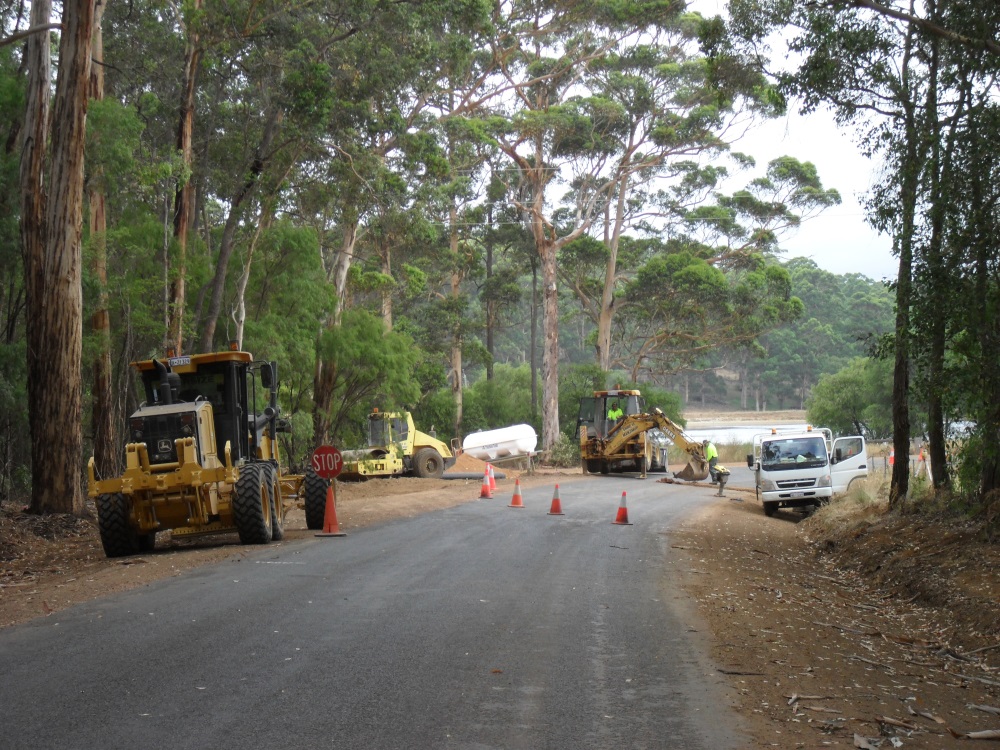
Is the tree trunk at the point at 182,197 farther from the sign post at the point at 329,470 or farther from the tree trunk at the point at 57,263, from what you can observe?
the sign post at the point at 329,470

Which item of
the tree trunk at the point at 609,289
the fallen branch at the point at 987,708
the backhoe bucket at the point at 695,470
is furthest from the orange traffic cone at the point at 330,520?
the tree trunk at the point at 609,289

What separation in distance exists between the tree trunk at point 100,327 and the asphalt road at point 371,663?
954 cm

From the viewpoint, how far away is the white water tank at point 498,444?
143 feet

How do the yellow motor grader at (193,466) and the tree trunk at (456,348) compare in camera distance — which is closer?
the yellow motor grader at (193,466)

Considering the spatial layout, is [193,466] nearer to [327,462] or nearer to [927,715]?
[327,462]

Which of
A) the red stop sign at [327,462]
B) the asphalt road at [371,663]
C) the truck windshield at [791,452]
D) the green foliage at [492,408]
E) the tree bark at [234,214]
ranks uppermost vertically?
the tree bark at [234,214]

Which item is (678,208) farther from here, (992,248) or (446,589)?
(446,589)

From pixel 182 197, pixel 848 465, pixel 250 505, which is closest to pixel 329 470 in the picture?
pixel 250 505

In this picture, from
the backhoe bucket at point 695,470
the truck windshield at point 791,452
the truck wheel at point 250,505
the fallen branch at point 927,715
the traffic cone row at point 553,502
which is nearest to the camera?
the fallen branch at point 927,715

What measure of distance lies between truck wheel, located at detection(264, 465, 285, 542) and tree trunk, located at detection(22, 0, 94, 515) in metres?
4.13

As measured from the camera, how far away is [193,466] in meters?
14.5

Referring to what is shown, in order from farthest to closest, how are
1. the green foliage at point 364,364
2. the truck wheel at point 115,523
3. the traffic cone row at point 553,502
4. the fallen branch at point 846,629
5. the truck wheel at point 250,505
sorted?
1. the green foliage at point 364,364
2. the traffic cone row at point 553,502
3. the truck wheel at point 250,505
4. the truck wheel at point 115,523
5. the fallen branch at point 846,629

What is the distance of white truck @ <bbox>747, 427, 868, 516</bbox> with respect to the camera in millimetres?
25797

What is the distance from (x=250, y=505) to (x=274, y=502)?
1280 millimetres
